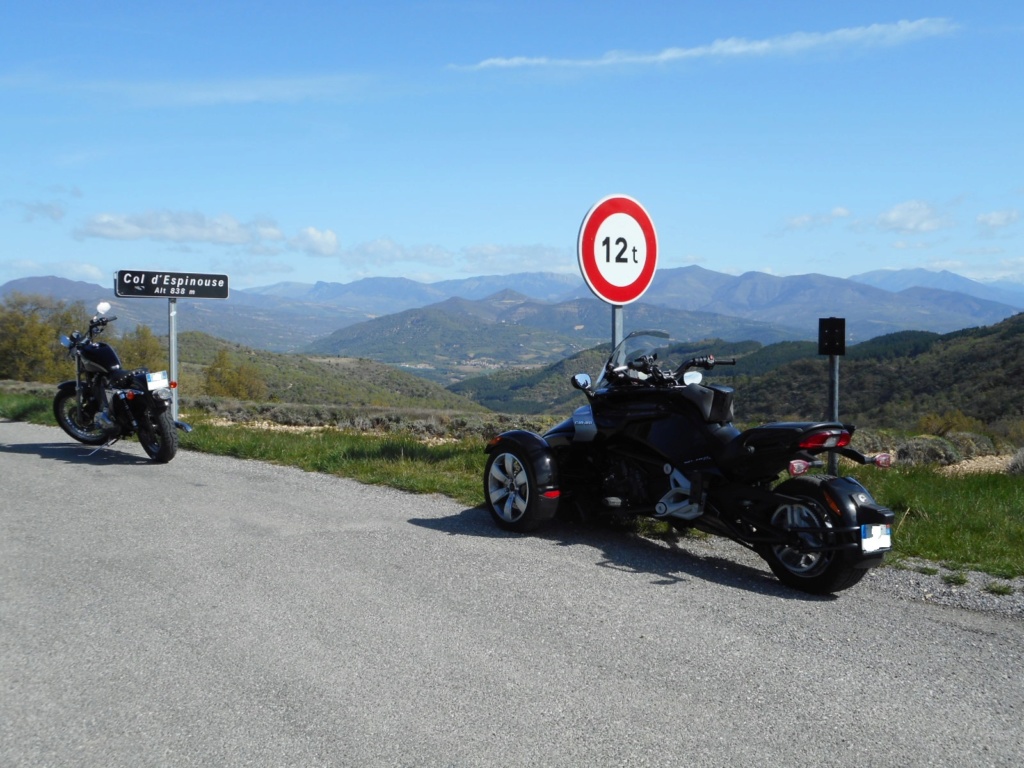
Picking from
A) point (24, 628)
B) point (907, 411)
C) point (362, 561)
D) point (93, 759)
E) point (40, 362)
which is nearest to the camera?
point (93, 759)

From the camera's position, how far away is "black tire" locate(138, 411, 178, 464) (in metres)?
10.3

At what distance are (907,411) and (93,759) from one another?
30810 mm

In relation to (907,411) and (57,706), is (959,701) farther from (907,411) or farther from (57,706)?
(907,411)

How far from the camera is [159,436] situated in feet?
34.0

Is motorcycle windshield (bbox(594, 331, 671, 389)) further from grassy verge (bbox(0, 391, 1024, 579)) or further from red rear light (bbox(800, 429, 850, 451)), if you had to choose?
grassy verge (bbox(0, 391, 1024, 579))

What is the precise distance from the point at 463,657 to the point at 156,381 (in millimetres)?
7421

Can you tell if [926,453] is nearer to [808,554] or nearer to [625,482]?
[625,482]

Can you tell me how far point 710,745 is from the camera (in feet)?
11.3

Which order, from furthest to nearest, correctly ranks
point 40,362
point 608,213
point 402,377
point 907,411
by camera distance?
point 402,377, point 40,362, point 907,411, point 608,213

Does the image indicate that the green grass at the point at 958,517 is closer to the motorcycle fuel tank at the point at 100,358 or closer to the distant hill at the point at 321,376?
the motorcycle fuel tank at the point at 100,358

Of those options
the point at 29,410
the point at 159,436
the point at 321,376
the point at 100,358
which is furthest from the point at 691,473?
the point at 321,376

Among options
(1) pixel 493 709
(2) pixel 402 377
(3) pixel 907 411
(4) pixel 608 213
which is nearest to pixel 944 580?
(1) pixel 493 709

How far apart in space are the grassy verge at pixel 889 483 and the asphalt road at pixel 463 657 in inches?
47.9

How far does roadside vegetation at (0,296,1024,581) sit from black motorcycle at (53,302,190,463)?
96cm
